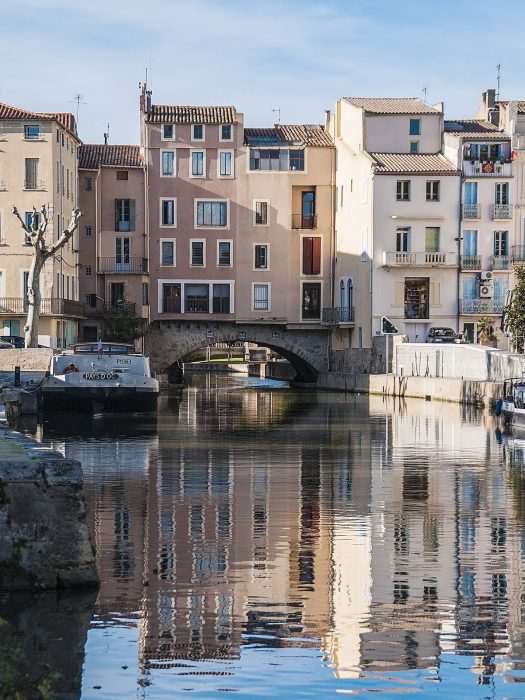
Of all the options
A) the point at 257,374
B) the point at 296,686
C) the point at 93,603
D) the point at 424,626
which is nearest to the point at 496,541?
the point at 424,626

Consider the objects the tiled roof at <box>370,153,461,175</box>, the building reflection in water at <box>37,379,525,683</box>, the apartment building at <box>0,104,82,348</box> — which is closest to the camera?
the building reflection in water at <box>37,379,525,683</box>

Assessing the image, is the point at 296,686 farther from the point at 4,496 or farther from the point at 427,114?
the point at 427,114

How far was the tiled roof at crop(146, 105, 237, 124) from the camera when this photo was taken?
89.6 metres

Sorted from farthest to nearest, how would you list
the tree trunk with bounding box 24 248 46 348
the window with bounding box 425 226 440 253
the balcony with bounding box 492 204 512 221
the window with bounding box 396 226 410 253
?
the balcony with bounding box 492 204 512 221, the window with bounding box 425 226 440 253, the window with bounding box 396 226 410 253, the tree trunk with bounding box 24 248 46 348

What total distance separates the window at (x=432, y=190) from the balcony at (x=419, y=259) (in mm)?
3442

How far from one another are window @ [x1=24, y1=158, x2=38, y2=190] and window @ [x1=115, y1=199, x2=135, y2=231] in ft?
20.7

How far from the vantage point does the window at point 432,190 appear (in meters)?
83.0

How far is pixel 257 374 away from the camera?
13025 centimetres

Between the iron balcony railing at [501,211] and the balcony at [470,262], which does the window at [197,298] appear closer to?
the balcony at [470,262]

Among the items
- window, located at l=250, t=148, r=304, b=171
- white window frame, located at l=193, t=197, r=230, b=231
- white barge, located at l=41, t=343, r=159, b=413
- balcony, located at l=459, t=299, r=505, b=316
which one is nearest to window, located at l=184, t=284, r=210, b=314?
white window frame, located at l=193, t=197, r=230, b=231

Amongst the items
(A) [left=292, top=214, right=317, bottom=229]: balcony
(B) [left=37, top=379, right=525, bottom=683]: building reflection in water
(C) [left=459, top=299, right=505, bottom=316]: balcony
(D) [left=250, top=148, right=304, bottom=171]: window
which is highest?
(D) [left=250, top=148, right=304, bottom=171]: window

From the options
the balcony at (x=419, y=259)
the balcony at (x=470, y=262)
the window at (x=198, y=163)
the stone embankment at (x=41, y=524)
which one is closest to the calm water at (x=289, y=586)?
the stone embankment at (x=41, y=524)

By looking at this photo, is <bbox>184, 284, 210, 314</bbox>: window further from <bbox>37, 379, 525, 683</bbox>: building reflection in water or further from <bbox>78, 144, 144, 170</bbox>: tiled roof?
<bbox>37, 379, 525, 683</bbox>: building reflection in water

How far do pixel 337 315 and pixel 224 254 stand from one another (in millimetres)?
8460
